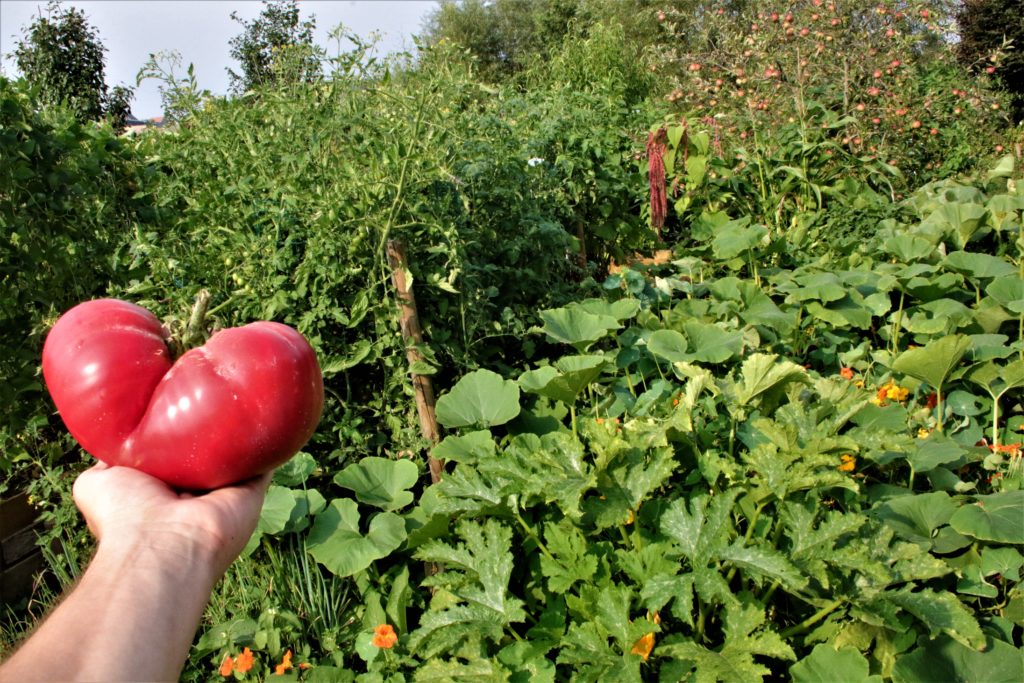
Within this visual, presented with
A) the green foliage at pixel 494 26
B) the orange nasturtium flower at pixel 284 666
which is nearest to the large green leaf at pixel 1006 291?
the orange nasturtium flower at pixel 284 666

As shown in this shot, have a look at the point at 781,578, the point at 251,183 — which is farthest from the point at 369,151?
the point at 781,578

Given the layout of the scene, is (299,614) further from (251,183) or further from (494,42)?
(494,42)

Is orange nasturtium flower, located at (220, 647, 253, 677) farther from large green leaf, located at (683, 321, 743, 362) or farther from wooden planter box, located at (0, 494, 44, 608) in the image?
large green leaf, located at (683, 321, 743, 362)

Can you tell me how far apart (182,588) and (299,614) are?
137cm

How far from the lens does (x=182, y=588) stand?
3.30 ft

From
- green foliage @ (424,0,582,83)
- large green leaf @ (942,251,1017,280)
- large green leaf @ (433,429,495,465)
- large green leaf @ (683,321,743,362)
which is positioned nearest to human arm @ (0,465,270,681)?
large green leaf @ (433,429,495,465)

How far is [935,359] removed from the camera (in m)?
2.74

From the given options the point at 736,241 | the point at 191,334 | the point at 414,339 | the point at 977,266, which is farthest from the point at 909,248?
the point at 191,334

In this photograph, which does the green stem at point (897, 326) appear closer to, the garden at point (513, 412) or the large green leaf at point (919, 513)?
the garden at point (513, 412)

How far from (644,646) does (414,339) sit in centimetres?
114

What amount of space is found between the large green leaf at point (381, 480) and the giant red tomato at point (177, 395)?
3.95ft

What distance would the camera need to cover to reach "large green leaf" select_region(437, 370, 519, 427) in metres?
2.46

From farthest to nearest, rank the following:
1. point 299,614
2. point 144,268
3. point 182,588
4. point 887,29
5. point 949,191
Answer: point 887,29, point 949,191, point 144,268, point 299,614, point 182,588

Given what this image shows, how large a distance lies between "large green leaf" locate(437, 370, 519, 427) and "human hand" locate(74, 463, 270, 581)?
4.04 feet
